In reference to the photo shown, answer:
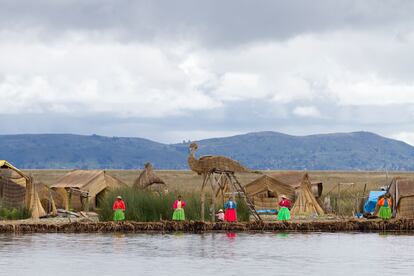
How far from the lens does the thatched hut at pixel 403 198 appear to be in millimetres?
37250

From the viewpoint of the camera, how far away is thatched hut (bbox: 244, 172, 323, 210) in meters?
43.7

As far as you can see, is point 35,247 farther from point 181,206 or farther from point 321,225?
point 321,225

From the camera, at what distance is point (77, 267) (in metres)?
22.6

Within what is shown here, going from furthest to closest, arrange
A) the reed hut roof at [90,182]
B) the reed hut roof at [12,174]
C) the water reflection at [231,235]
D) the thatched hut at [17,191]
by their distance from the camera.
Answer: the reed hut roof at [90,182]
the reed hut roof at [12,174]
the thatched hut at [17,191]
the water reflection at [231,235]

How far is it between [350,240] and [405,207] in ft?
25.7

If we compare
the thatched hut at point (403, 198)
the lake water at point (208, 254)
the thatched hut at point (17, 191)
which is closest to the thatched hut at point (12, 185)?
the thatched hut at point (17, 191)

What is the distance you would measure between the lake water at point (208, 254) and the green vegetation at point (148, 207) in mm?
1504

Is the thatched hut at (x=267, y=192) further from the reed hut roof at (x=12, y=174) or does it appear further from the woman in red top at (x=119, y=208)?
the woman in red top at (x=119, y=208)

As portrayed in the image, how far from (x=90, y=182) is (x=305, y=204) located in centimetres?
997

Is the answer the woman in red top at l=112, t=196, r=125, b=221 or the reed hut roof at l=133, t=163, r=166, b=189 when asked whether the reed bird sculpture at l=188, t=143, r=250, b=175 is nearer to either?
the woman in red top at l=112, t=196, r=125, b=221

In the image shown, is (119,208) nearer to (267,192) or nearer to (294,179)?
(267,192)

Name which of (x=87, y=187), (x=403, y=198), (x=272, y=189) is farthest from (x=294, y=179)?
(x=87, y=187)

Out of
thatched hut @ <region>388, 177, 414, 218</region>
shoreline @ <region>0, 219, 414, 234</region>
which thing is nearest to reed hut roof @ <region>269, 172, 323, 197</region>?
thatched hut @ <region>388, 177, 414, 218</region>

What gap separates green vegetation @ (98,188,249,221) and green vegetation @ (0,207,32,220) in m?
3.71
